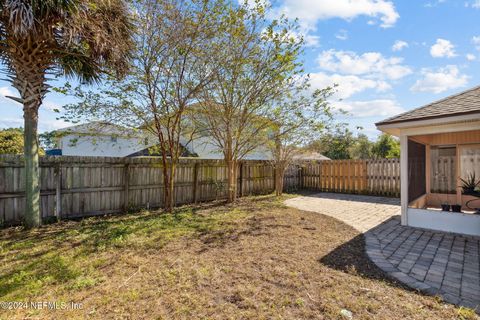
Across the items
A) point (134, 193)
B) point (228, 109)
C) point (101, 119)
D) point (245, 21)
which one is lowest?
point (134, 193)

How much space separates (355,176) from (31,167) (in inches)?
464

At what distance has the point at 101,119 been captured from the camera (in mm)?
6379

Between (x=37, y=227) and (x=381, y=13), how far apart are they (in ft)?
31.9

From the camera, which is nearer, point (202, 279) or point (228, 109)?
point (202, 279)

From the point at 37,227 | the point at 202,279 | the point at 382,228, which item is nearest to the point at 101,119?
the point at 37,227

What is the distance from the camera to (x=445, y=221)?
5.31m

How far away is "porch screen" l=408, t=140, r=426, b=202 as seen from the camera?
19.8 feet


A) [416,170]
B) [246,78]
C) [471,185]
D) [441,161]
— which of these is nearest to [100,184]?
[246,78]

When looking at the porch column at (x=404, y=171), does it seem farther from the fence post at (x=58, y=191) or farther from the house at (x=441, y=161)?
the fence post at (x=58, y=191)

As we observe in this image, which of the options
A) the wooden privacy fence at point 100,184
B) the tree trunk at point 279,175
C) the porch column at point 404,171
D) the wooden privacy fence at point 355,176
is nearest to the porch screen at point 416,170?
the porch column at point 404,171

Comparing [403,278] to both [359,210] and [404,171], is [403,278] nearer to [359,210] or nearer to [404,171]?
[404,171]

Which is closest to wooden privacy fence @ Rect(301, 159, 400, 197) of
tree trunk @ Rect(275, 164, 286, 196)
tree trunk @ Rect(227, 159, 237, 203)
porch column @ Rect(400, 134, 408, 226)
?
tree trunk @ Rect(275, 164, 286, 196)

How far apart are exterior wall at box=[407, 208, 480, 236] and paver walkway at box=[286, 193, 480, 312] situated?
0.60 ft

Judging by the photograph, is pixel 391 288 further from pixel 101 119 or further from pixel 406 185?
pixel 101 119
